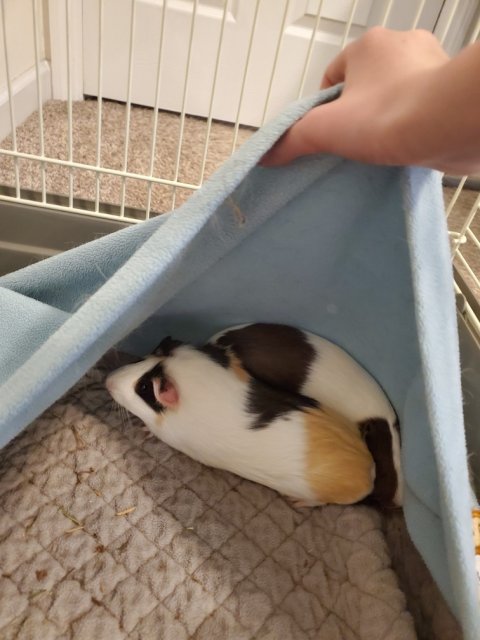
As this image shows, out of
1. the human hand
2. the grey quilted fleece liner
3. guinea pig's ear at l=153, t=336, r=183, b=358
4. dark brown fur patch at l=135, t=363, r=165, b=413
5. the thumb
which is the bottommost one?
the grey quilted fleece liner

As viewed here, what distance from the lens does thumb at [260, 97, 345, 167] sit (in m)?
0.56

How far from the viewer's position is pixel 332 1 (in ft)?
4.11

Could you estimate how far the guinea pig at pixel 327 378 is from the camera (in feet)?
2.69

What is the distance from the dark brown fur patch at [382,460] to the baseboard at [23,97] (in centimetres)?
99

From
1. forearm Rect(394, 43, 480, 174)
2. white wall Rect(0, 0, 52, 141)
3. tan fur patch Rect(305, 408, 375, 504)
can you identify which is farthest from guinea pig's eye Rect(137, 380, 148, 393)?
white wall Rect(0, 0, 52, 141)

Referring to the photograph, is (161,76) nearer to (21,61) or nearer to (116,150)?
(116,150)

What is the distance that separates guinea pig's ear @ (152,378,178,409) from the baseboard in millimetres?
738

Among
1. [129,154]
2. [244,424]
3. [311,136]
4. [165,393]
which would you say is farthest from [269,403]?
[129,154]

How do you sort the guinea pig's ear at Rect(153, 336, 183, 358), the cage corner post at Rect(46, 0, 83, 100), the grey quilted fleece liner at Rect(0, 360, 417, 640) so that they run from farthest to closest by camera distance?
the cage corner post at Rect(46, 0, 83, 100), the guinea pig's ear at Rect(153, 336, 183, 358), the grey quilted fleece liner at Rect(0, 360, 417, 640)

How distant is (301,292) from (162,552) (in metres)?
0.42

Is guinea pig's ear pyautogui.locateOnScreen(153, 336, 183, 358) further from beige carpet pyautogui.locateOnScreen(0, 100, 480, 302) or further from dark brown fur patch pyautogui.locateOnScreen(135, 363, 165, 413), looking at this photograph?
beige carpet pyautogui.locateOnScreen(0, 100, 480, 302)

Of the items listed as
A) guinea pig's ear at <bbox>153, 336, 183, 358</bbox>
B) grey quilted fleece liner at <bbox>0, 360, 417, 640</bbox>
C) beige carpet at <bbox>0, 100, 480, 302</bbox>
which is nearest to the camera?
grey quilted fleece liner at <bbox>0, 360, 417, 640</bbox>

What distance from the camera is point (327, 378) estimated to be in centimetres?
85

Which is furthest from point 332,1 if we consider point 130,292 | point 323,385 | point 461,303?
Result: point 130,292
